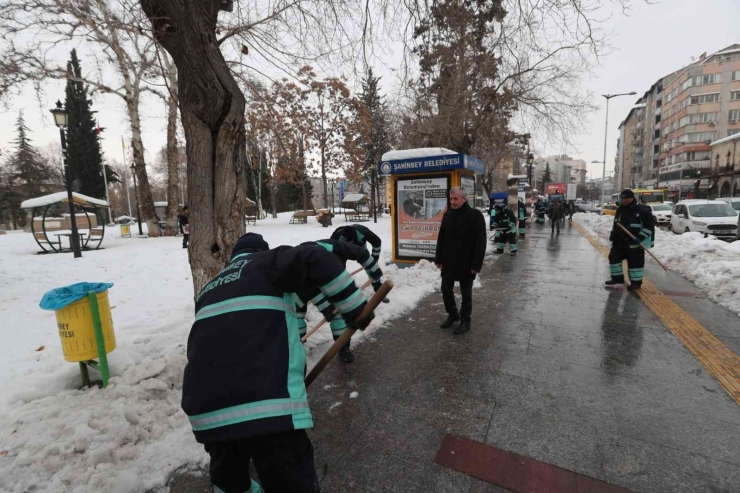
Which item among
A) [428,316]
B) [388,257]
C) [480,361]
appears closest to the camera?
[480,361]

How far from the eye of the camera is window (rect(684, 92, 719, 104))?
53844mm

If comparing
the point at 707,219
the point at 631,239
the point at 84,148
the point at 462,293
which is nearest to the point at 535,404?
the point at 462,293

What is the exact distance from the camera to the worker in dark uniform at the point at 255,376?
151 cm

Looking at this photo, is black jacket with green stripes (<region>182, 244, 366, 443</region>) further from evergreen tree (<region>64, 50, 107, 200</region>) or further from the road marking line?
evergreen tree (<region>64, 50, 107, 200</region>)

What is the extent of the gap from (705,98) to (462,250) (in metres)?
74.2

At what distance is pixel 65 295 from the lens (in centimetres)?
302

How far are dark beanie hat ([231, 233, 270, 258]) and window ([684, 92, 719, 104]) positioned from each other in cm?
7660

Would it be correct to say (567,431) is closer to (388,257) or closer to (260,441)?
(260,441)

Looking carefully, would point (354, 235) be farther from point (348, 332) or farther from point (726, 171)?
point (726, 171)

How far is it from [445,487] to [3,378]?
4005 mm

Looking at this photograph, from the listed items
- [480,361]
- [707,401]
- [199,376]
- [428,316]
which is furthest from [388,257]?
[199,376]

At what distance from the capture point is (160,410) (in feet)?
9.31

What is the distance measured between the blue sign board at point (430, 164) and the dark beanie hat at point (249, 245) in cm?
677

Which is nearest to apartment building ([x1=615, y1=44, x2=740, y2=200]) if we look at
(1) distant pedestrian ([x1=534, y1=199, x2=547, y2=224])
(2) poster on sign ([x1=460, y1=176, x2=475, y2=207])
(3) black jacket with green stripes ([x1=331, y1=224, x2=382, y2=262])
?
(1) distant pedestrian ([x1=534, y1=199, x2=547, y2=224])
